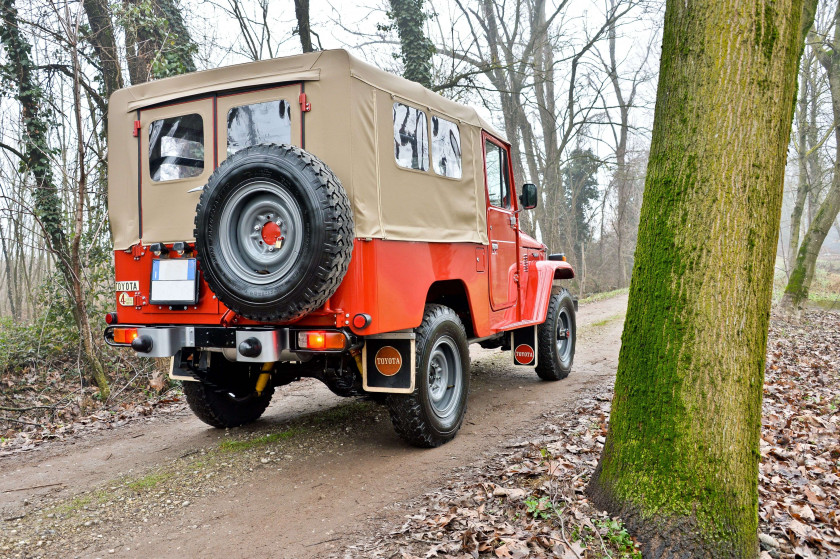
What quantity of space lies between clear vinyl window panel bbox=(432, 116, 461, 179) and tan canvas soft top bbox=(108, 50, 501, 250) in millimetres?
70

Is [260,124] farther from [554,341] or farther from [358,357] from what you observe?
[554,341]

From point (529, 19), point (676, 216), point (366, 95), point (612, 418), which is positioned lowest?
point (612, 418)

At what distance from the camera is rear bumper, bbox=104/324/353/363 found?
4109 millimetres

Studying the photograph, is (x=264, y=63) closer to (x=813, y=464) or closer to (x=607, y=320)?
(x=813, y=464)

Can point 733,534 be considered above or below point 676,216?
below

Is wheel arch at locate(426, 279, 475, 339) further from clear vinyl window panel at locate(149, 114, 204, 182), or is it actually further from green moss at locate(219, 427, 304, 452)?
clear vinyl window panel at locate(149, 114, 204, 182)

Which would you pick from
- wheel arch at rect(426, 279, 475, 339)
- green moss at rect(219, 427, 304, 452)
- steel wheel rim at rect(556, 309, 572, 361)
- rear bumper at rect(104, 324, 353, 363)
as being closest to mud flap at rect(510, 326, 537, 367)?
steel wheel rim at rect(556, 309, 572, 361)

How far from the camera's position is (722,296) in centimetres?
305

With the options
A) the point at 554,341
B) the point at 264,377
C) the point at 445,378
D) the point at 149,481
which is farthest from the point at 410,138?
the point at 554,341

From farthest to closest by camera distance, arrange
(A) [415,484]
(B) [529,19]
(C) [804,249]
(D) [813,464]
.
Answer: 1. (B) [529,19]
2. (C) [804,249]
3. (D) [813,464]
4. (A) [415,484]

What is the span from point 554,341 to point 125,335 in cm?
478

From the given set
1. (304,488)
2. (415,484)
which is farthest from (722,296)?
(304,488)

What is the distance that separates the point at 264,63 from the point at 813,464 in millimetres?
5141

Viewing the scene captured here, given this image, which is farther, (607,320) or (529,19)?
(529,19)
